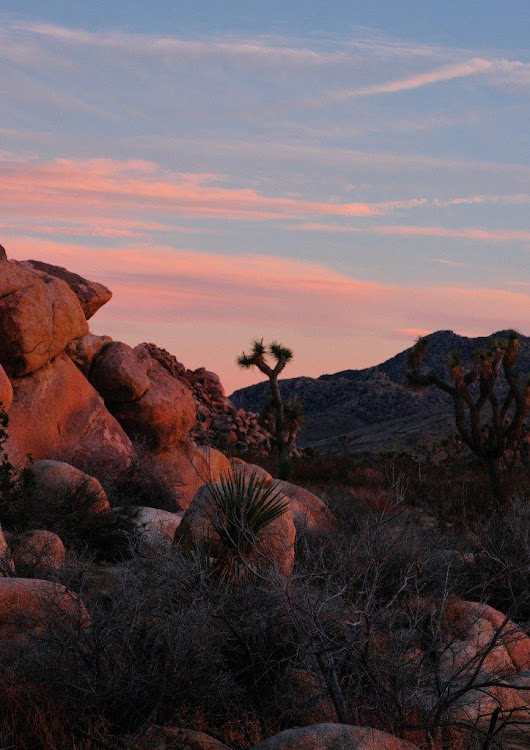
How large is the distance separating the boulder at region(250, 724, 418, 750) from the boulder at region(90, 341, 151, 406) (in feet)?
55.8

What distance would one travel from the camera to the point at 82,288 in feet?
77.9

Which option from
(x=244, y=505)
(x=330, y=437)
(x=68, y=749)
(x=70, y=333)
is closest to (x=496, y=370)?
(x=70, y=333)

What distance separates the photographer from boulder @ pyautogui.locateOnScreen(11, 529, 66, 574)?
11219 millimetres

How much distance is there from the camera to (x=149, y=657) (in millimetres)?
7062

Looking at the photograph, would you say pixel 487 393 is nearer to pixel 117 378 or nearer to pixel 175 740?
pixel 117 378

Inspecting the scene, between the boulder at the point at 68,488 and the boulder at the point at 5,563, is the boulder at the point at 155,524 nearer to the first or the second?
the boulder at the point at 68,488

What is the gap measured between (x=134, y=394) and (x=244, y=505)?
475 inches

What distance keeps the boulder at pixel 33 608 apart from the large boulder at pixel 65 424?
9.62 meters

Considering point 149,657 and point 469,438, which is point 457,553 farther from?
point 469,438

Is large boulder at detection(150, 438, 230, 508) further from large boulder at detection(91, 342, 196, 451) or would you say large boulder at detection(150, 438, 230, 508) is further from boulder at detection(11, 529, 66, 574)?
boulder at detection(11, 529, 66, 574)

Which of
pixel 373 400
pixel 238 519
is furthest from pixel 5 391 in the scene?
pixel 373 400

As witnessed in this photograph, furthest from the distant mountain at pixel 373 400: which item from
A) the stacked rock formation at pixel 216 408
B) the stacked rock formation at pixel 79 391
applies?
the stacked rock formation at pixel 79 391

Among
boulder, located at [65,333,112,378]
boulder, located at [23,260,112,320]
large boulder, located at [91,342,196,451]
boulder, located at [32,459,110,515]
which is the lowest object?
boulder, located at [32,459,110,515]

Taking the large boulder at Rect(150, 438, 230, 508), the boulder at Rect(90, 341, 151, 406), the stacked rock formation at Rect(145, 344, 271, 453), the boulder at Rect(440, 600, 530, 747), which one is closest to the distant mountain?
the stacked rock formation at Rect(145, 344, 271, 453)
